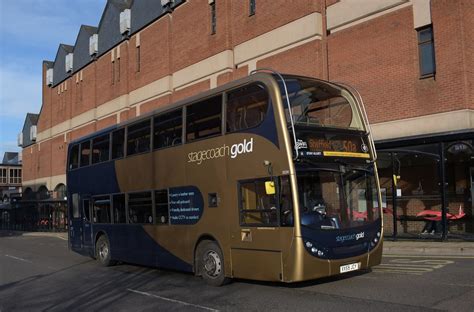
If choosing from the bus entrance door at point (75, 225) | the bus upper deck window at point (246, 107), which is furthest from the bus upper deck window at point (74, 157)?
the bus upper deck window at point (246, 107)

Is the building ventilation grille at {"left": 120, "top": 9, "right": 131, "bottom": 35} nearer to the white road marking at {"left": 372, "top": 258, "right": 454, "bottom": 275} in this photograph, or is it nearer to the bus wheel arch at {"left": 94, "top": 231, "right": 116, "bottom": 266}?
the bus wheel arch at {"left": 94, "top": 231, "right": 116, "bottom": 266}

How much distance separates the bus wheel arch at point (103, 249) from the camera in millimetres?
14715

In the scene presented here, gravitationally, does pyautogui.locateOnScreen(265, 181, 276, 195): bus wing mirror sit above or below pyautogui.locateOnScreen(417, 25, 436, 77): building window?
below

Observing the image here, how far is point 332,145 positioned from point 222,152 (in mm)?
2179

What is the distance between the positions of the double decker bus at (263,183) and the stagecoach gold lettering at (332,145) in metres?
0.02

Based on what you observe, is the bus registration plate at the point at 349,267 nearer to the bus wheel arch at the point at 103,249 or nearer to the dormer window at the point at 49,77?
the bus wheel arch at the point at 103,249

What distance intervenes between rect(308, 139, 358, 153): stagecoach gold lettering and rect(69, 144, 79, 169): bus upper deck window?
974cm

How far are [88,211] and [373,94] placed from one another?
11.3m

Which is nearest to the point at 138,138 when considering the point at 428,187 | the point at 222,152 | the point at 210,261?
the point at 222,152

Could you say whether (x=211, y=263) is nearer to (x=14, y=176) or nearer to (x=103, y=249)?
(x=103, y=249)

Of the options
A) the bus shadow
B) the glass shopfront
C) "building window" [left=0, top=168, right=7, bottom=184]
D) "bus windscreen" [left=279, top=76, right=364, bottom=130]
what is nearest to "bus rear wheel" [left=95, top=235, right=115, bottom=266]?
the bus shadow

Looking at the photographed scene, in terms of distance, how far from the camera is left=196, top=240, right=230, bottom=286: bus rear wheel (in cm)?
1024

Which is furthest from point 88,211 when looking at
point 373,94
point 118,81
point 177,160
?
point 118,81

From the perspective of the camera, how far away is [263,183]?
30.3 ft
